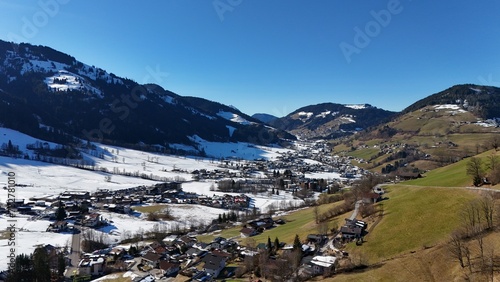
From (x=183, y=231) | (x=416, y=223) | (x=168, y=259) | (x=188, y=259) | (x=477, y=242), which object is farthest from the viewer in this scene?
(x=183, y=231)

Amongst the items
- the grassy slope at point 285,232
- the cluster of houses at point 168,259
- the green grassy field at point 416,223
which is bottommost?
the cluster of houses at point 168,259

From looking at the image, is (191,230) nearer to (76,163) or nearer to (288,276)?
(288,276)

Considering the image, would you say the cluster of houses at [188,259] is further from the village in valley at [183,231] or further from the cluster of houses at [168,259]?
the village in valley at [183,231]

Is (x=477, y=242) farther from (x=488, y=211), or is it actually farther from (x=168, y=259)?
(x=168, y=259)

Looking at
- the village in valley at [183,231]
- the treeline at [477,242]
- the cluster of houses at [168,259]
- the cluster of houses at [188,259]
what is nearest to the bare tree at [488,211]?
the treeline at [477,242]

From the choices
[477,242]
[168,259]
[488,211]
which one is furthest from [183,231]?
[488,211]

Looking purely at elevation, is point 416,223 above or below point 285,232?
above
